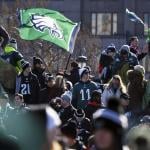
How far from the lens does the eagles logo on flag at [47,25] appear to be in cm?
1717

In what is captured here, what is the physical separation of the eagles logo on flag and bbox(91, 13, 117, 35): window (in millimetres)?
46656

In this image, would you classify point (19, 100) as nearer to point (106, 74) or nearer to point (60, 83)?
point (60, 83)

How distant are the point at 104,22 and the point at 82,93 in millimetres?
50825

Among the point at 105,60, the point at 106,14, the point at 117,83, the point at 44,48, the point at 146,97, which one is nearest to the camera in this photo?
the point at 146,97

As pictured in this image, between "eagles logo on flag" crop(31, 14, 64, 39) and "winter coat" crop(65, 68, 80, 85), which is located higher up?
"eagles logo on flag" crop(31, 14, 64, 39)

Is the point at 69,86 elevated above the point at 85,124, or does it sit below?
above

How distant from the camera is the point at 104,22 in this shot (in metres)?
65.2

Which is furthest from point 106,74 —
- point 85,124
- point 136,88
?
point 85,124

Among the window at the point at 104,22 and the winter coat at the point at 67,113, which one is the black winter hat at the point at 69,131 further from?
the window at the point at 104,22

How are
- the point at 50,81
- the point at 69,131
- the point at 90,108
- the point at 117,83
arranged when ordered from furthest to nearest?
1. the point at 50,81
2. the point at 90,108
3. the point at 117,83
4. the point at 69,131

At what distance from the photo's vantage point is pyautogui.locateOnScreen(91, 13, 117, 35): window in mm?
64312

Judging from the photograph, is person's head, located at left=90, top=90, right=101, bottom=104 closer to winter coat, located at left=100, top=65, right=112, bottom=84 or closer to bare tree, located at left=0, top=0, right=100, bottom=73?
winter coat, located at left=100, top=65, right=112, bottom=84

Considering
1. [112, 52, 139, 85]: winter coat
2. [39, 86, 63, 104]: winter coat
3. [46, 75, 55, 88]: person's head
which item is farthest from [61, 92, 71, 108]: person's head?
[112, 52, 139, 85]: winter coat

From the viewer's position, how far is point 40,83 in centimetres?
1590
